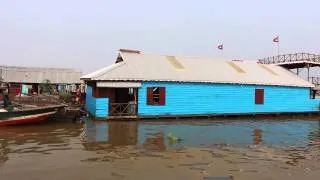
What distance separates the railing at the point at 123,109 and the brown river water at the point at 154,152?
2362mm

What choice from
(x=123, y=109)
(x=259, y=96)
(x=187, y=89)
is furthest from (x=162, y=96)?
(x=259, y=96)

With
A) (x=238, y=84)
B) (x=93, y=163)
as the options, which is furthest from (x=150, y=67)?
(x=93, y=163)

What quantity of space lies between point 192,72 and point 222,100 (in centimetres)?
285

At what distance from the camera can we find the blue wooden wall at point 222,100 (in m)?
24.7

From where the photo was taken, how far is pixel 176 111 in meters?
25.0

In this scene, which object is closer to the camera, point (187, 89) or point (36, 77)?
point (187, 89)

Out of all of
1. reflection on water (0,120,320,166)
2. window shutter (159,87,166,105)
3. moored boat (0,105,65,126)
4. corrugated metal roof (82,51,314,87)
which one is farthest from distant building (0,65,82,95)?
reflection on water (0,120,320,166)

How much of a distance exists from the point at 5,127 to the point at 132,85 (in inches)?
309

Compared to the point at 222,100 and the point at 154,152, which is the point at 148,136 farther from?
the point at 222,100

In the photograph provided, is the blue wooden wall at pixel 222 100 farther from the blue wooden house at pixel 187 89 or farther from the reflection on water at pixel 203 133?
the reflection on water at pixel 203 133

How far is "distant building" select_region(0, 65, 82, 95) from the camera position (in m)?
43.4

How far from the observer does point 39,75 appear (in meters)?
45.8

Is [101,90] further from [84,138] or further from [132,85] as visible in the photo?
[84,138]

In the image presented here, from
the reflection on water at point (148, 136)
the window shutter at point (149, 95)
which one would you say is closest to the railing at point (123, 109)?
the window shutter at point (149, 95)
